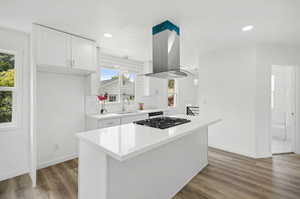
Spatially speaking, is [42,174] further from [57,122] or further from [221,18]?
[221,18]

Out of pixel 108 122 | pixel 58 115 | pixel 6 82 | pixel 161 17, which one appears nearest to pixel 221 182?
pixel 108 122

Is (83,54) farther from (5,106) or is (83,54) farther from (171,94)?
(171,94)

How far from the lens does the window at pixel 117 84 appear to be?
3637 mm

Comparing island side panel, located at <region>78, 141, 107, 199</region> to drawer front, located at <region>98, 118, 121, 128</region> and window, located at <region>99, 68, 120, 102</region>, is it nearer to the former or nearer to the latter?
drawer front, located at <region>98, 118, 121, 128</region>

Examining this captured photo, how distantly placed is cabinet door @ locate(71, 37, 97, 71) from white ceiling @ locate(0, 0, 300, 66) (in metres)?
0.18

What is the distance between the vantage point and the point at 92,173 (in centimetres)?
133

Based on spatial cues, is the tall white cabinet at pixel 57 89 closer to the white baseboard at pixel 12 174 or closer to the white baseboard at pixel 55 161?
the white baseboard at pixel 55 161

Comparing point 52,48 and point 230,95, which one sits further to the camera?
point 230,95

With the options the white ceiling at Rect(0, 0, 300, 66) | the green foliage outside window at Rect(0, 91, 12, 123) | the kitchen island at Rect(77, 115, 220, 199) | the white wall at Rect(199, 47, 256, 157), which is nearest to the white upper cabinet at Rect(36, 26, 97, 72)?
the white ceiling at Rect(0, 0, 300, 66)

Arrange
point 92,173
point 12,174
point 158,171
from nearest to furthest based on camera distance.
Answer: point 92,173 < point 158,171 < point 12,174

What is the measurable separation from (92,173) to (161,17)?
2.11 m

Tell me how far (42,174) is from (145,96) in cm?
308

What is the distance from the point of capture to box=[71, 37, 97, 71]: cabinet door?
2.54 metres

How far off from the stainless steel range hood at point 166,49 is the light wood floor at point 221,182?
1.75 metres
